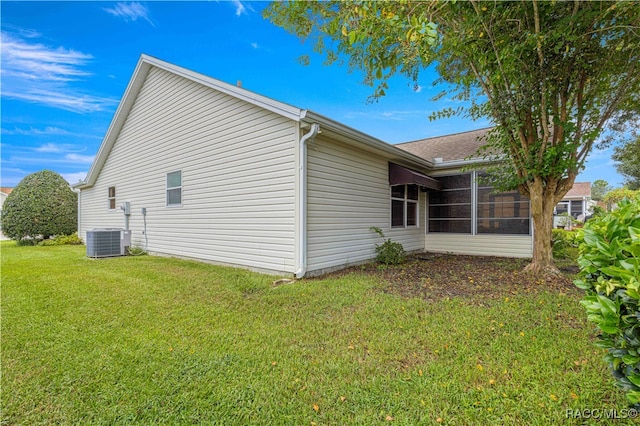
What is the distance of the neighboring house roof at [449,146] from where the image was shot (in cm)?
941

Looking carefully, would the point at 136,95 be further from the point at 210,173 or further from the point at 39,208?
the point at 39,208

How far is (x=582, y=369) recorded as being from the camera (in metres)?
2.33

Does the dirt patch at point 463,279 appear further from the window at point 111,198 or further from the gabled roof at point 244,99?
the window at point 111,198

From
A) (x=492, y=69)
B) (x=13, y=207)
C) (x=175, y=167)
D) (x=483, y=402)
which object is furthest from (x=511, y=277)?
(x=13, y=207)

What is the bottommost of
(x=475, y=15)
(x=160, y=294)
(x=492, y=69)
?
(x=160, y=294)

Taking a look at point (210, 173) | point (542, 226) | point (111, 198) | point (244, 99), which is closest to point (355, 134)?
point (244, 99)

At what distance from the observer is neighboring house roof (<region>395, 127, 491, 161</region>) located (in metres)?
9.41

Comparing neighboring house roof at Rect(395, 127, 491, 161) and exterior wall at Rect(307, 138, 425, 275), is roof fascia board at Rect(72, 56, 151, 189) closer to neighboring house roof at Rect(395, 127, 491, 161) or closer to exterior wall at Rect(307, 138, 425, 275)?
exterior wall at Rect(307, 138, 425, 275)

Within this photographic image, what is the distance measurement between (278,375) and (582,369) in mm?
2556

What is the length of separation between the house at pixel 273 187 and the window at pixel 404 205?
0.14 ft

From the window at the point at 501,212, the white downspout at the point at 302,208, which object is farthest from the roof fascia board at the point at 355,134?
the window at the point at 501,212

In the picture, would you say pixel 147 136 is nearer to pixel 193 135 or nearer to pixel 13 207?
pixel 193 135

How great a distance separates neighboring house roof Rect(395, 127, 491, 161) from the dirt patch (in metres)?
3.68

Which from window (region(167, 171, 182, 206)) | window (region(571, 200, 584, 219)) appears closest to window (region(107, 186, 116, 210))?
window (region(167, 171, 182, 206))
